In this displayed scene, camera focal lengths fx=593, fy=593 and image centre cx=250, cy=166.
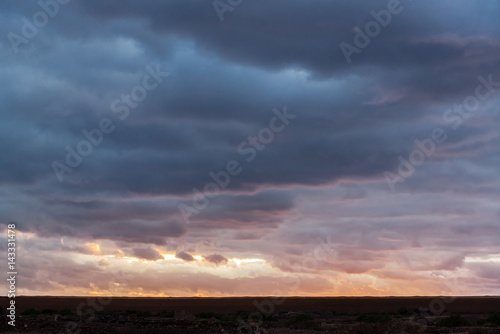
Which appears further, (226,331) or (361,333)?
(226,331)

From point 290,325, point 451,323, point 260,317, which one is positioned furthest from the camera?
point 260,317

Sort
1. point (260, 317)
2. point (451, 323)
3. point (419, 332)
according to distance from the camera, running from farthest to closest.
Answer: point (260, 317) → point (451, 323) → point (419, 332)

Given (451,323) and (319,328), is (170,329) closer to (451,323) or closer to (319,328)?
(319,328)

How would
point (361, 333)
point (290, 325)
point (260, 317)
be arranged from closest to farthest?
point (361, 333) < point (290, 325) < point (260, 317)

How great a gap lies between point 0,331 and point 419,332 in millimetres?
31202

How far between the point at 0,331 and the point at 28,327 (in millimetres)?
3071

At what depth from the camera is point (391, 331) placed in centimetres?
3634

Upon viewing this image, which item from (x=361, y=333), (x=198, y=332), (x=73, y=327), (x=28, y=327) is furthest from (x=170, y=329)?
(x=361, y=333)

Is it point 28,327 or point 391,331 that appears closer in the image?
point 391,331

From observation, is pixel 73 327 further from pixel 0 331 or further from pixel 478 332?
pixel 478 332

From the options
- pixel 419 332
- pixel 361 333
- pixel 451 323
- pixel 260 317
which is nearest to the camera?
pixel 361 333

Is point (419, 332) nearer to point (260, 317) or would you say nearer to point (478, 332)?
point (478, 332)

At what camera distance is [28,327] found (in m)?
47.8

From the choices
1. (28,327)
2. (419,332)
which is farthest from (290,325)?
(28,327)
